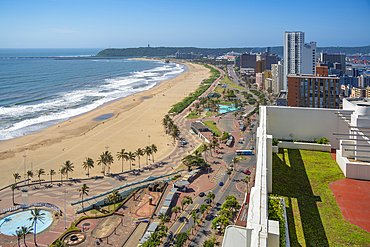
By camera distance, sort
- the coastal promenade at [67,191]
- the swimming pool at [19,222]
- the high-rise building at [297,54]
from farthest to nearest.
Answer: the high-rise building at [297,54]
the swimming pool at [19,222]
the coastal promenade at [67,191]

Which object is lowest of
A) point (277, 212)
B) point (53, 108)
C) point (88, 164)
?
point (88, 164)

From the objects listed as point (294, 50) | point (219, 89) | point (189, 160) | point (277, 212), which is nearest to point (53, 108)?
point (189, 160)

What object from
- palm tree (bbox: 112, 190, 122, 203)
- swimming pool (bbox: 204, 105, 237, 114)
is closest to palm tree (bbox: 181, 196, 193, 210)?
palm tree (bbox: 112, 190, 122, 203)

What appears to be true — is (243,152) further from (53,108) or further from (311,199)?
(53,108)

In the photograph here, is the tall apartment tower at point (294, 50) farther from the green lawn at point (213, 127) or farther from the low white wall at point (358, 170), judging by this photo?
the low white wall at point (358, 170)

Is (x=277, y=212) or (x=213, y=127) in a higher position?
(x=277, y=212)

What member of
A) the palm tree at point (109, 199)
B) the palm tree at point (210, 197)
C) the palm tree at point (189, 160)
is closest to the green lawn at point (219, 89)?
the palm tree at point (189, 160)

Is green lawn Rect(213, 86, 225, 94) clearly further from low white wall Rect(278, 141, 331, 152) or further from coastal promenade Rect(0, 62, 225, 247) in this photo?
low white wall Rect(278, 141, 331, 152)
